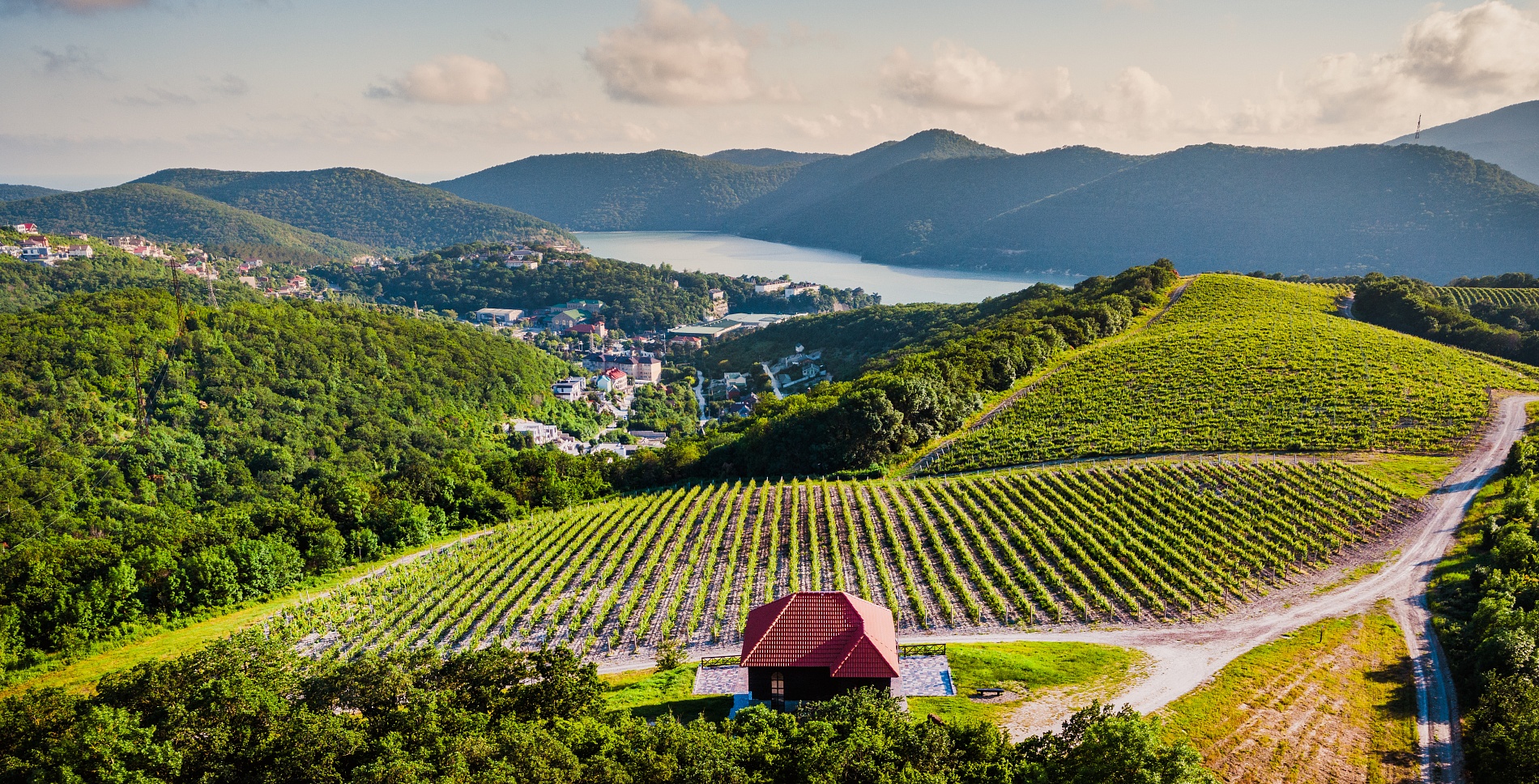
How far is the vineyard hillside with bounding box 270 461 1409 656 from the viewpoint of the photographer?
2870 cm

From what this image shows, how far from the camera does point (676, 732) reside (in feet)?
53.4

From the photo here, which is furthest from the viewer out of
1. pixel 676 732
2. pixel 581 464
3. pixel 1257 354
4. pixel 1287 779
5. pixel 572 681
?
pixel 1257 354

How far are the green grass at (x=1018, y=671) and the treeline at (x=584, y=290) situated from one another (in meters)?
137

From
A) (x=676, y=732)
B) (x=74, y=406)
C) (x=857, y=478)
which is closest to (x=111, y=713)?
(x=676, y=732)

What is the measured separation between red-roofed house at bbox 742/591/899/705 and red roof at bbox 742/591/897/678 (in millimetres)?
21

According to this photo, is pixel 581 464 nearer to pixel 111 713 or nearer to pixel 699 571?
pixel 699 571

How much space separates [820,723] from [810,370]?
90883 millimetres

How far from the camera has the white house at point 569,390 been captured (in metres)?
92.4

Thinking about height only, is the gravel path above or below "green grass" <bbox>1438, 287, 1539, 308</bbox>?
below

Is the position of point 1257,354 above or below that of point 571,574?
above

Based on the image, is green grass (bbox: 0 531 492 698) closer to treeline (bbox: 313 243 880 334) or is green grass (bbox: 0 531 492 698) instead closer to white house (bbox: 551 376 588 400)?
white house (bbox: 551 376 588 400)

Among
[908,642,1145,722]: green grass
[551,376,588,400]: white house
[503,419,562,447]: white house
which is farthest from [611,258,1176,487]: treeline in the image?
[551,376,588,400]: white house

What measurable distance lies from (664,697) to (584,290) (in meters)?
152

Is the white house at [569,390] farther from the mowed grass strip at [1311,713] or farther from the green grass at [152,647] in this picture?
the mowed grass strip at [1311,713]
